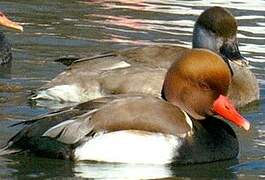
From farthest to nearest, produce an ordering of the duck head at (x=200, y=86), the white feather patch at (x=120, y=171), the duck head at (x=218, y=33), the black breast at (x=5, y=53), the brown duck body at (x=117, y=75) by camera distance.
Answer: the black breast at (x=5, y=53), the duck head at (x=218, y=33), the brown duck body at (x=117, y=75), the duck head at (x=200, y=86), the white feather patch at (x=120, y=171)

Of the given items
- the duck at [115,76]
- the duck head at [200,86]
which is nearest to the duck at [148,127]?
the duck head at [200,86]

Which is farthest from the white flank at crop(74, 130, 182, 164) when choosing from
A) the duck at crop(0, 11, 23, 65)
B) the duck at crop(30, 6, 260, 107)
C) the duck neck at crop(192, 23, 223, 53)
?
the duck at crop(0, 11, 23, 65)

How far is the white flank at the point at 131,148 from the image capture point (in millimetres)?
8641

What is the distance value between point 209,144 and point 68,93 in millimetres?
2688

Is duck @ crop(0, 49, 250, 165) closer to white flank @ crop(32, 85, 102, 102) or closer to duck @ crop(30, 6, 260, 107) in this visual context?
duck @ crop(30, 6, 260, 107)

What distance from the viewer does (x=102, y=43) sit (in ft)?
47.6

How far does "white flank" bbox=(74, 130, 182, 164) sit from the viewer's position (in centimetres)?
864

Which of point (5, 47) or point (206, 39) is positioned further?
point (5, 47)

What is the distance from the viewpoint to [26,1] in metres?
17.9

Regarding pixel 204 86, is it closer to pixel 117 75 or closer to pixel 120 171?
pixel 120 171

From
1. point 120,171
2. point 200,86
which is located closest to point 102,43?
point 200,86

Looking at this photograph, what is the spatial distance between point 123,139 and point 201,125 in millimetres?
713

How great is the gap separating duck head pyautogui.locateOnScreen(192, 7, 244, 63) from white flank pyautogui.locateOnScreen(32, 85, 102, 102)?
5.80 feet

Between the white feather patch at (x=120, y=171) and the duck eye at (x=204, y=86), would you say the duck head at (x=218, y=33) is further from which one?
the white feather patch at (x=120, y=171)
